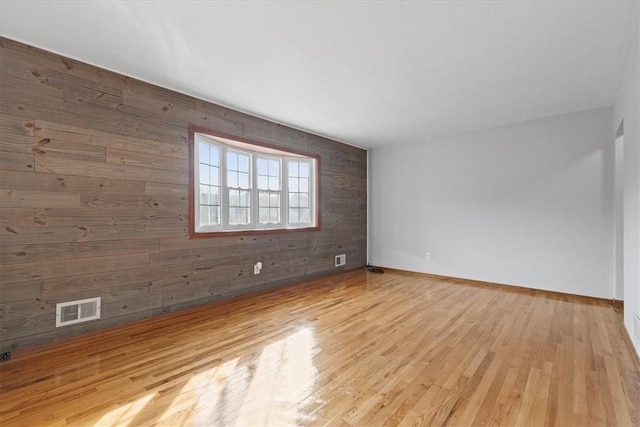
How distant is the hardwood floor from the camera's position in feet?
5.66

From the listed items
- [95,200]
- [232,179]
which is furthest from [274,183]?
[95,200]

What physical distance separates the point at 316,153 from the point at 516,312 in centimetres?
362

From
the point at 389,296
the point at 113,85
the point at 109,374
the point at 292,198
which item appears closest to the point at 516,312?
the point at 389,296

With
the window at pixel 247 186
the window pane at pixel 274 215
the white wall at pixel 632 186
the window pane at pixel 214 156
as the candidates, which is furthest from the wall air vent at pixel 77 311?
the white wall at pixel 632 186

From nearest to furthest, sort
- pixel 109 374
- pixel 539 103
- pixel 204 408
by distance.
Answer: pixel 204 408 → pixel 109 374 → pixel 539 103

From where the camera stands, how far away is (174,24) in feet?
7.28

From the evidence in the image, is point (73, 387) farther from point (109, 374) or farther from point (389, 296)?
point (389, 296)

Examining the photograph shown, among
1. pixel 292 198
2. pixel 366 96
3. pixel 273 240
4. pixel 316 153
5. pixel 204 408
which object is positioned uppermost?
pixel 366 96

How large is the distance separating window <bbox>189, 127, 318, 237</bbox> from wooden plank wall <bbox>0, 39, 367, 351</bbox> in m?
0.19

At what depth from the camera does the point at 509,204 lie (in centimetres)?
468

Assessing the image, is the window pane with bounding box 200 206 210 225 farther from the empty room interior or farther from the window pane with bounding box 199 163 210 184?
the window pane with bounding box 199 163 210 184

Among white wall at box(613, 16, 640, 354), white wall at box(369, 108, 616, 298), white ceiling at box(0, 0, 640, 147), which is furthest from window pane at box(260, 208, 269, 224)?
white wall at box(613, 16, 640, 354)

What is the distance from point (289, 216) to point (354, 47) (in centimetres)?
292

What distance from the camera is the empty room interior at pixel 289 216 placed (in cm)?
198
